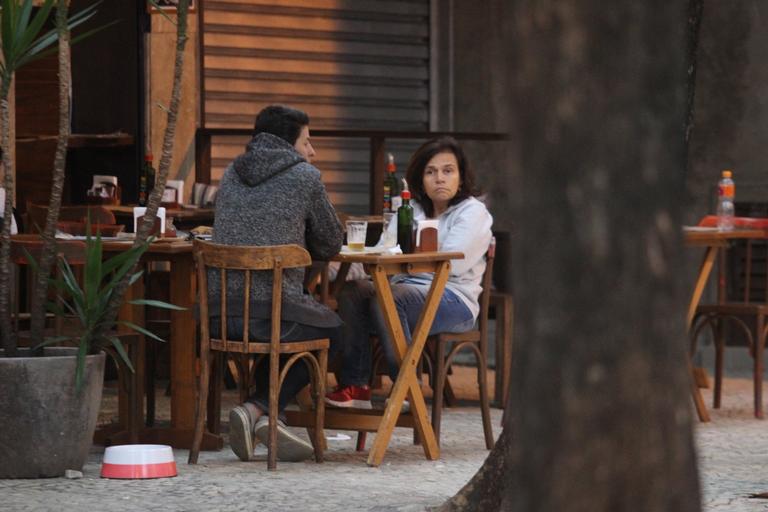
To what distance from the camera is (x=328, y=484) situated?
562cm

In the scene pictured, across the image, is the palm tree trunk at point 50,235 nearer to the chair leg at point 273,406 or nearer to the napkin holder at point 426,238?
the chair leg at point 273,406

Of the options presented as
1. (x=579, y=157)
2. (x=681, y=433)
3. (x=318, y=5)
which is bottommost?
(x=681, y=433)

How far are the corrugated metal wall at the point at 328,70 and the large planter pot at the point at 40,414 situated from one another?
16.5 ft

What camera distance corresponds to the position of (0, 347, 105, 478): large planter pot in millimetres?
5496

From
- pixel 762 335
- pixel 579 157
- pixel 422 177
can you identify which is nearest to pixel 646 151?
pixel 579 157

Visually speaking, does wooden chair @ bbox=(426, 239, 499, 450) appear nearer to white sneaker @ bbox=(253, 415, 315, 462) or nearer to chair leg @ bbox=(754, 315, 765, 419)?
white sneaker @ bbox=(253, 415, 315, 462)

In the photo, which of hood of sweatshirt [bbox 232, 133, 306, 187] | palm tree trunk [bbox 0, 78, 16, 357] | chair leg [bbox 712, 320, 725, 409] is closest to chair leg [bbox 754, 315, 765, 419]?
chair leg [bbox 712, 320, 725, 409]

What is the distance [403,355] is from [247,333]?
27.6 inches

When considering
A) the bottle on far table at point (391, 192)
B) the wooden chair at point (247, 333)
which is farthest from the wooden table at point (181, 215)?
the wooden chair at point (247, 333)

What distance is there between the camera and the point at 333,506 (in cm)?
510

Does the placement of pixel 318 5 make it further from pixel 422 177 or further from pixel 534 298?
pixel 534 298

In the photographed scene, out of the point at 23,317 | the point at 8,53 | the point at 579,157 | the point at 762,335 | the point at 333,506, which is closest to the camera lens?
the point at 579,157

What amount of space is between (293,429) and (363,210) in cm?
408

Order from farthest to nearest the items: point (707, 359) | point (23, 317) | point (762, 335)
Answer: point (707, 359), point (23, 317), point (762, 335)
